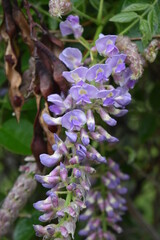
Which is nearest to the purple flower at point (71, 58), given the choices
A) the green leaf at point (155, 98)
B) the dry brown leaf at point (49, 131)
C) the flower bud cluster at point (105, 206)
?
the dry brown leaf at point (49, 131)

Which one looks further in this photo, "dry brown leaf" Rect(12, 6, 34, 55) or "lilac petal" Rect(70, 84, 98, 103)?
"dry brown leaf" Rect(12, 6, 34, 55)

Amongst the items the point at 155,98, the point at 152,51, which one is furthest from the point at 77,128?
the point at 155,98

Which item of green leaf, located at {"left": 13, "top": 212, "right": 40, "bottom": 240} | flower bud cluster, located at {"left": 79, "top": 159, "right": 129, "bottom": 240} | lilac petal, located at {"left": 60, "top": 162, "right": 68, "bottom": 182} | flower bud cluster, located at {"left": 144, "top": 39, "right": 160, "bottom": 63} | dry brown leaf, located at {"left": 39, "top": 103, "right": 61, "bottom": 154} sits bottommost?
green leaf, located at {"left": 13, "top": 212, "right": 40, "bottom": 240}

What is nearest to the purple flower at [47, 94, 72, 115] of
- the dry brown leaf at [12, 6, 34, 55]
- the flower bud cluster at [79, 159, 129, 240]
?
the dry brown leaf at [12, 6, 34, 55]

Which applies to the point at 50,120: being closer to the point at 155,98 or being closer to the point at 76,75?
the point at 76,75

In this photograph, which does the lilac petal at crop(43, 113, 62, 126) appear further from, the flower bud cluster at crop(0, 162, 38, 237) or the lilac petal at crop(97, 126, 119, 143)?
the flower bud cluster at crop(0, 162, 38, 237)

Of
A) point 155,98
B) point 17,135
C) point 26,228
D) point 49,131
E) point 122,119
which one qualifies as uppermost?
→ point 49,131

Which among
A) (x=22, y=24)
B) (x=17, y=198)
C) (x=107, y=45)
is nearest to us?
(x=107, y=45)
